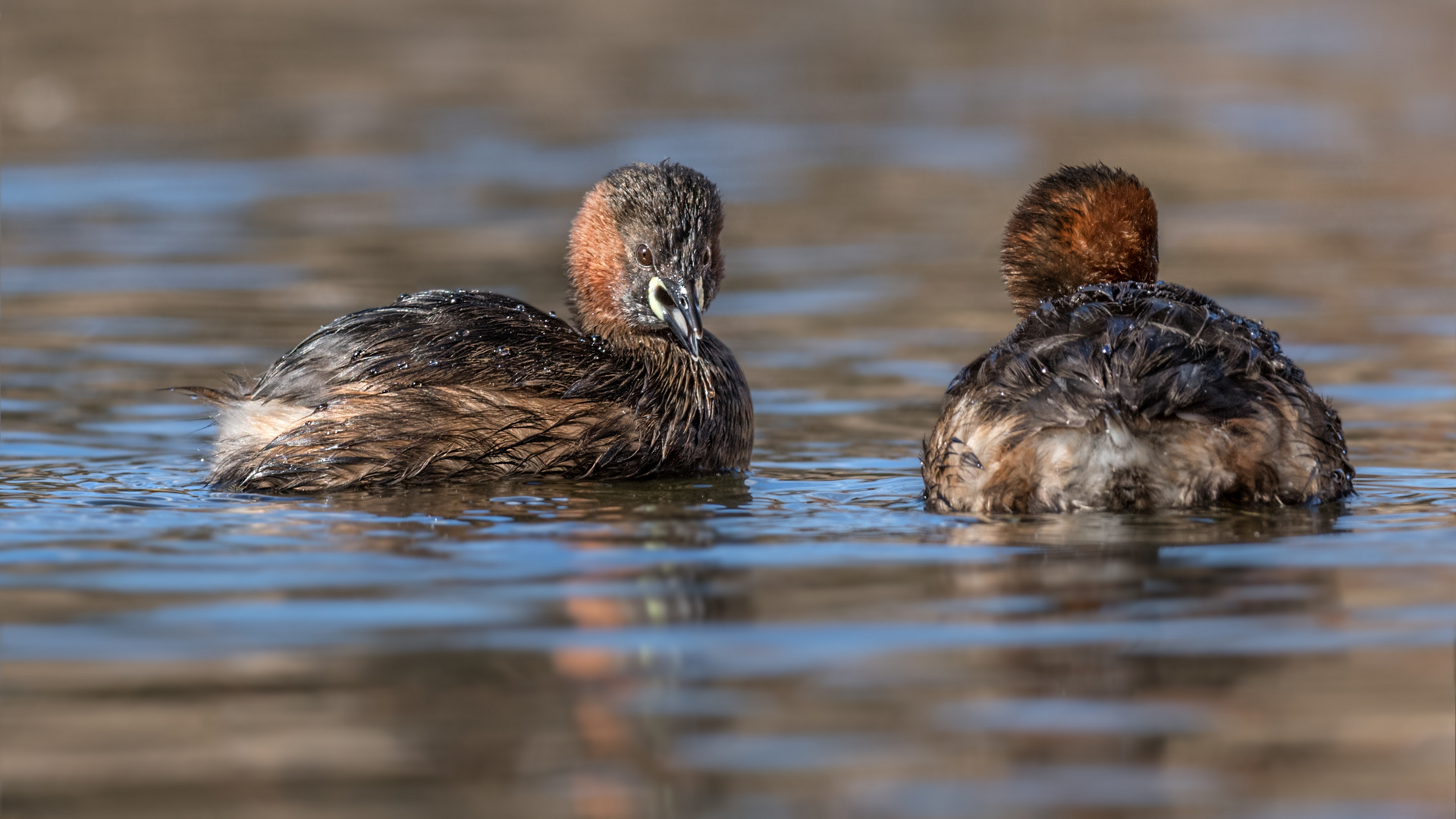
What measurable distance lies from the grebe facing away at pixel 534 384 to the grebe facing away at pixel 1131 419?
1.31 meters

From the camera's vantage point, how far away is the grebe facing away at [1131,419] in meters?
6.47

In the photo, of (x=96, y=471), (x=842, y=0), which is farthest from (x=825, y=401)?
(x=842, y=0)

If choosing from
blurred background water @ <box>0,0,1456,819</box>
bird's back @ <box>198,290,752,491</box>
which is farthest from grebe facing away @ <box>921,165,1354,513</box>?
bird's back @ <box>198,290,752,491</box>

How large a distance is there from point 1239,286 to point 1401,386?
3.20m

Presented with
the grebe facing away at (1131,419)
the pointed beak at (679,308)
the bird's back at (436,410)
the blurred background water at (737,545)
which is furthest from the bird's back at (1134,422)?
the bird's back at (436,410)

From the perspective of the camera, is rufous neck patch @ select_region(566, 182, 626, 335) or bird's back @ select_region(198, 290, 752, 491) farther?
rufous neck patch @ select_region(566, 182, 626, 335)

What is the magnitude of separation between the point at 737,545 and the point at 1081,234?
7.50 feet

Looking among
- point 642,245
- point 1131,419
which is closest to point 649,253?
point 642,245

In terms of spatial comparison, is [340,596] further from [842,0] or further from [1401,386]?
[842,0]

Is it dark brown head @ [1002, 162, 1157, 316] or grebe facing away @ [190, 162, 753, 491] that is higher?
dark brown head @ [1002, 162, 1157, 316]

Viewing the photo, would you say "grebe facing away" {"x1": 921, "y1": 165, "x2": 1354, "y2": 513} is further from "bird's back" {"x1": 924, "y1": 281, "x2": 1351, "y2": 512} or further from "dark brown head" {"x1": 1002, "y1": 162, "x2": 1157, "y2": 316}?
"dark brown head" {"x1": 1002, "y1": 162, "x2": 1157, "y2": 316}

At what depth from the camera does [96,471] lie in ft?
26.4

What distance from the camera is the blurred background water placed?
4410 mm

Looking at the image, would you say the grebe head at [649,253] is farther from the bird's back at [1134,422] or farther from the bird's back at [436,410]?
the bird's back at [1134,422]
